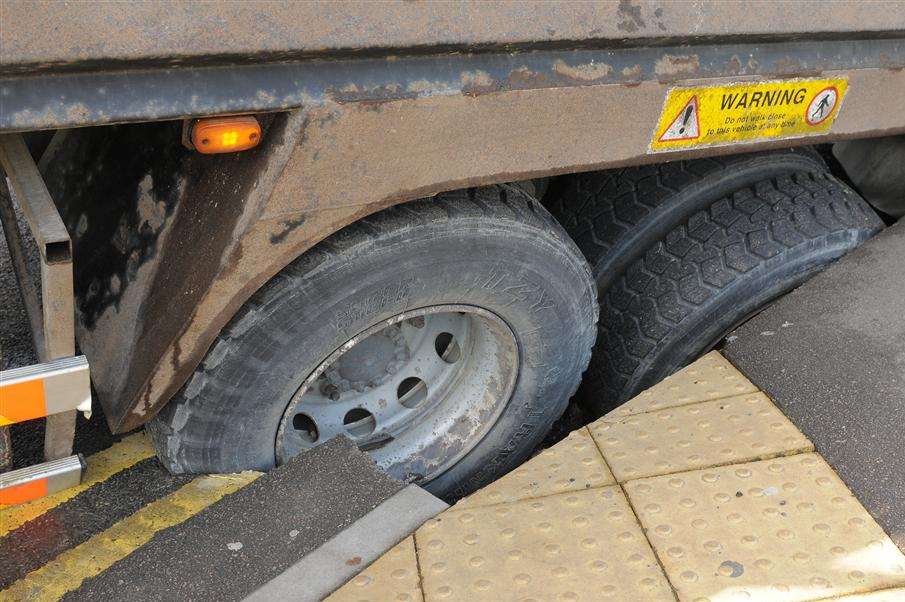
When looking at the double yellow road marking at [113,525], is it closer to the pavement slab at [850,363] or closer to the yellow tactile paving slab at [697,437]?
the yellow tactile paving slab at [697,437]

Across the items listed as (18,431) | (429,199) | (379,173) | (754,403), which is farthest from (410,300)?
(18,431)

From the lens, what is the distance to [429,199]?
1848 millimetres

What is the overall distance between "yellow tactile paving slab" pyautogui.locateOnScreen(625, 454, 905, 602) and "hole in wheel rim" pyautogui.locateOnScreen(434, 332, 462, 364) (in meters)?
0.71

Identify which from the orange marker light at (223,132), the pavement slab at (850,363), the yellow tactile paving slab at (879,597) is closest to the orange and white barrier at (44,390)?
the orange marker light at (223,132)

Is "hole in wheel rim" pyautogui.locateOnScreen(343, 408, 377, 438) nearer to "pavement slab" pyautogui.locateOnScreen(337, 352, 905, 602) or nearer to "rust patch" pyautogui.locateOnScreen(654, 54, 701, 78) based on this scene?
"pavement slab" pyautogui.locateOnScreen(337, 352, 905, 602)

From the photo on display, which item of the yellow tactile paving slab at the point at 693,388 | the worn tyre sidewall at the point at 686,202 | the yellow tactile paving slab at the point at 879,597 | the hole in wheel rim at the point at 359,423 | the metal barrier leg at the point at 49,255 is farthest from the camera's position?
the worn tyre sidewall at the point at 686,202

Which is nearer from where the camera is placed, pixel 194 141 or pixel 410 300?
pixel 194 141

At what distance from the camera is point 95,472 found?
203 centimetres

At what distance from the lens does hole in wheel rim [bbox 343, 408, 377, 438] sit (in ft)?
7.79

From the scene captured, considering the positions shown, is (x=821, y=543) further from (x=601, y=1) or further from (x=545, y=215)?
(x=601, y=1)

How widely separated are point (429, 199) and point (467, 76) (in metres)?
0.38

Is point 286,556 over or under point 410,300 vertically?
under

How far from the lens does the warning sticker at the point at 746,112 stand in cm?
181

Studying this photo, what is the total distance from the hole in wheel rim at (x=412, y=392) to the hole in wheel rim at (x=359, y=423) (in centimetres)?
11
